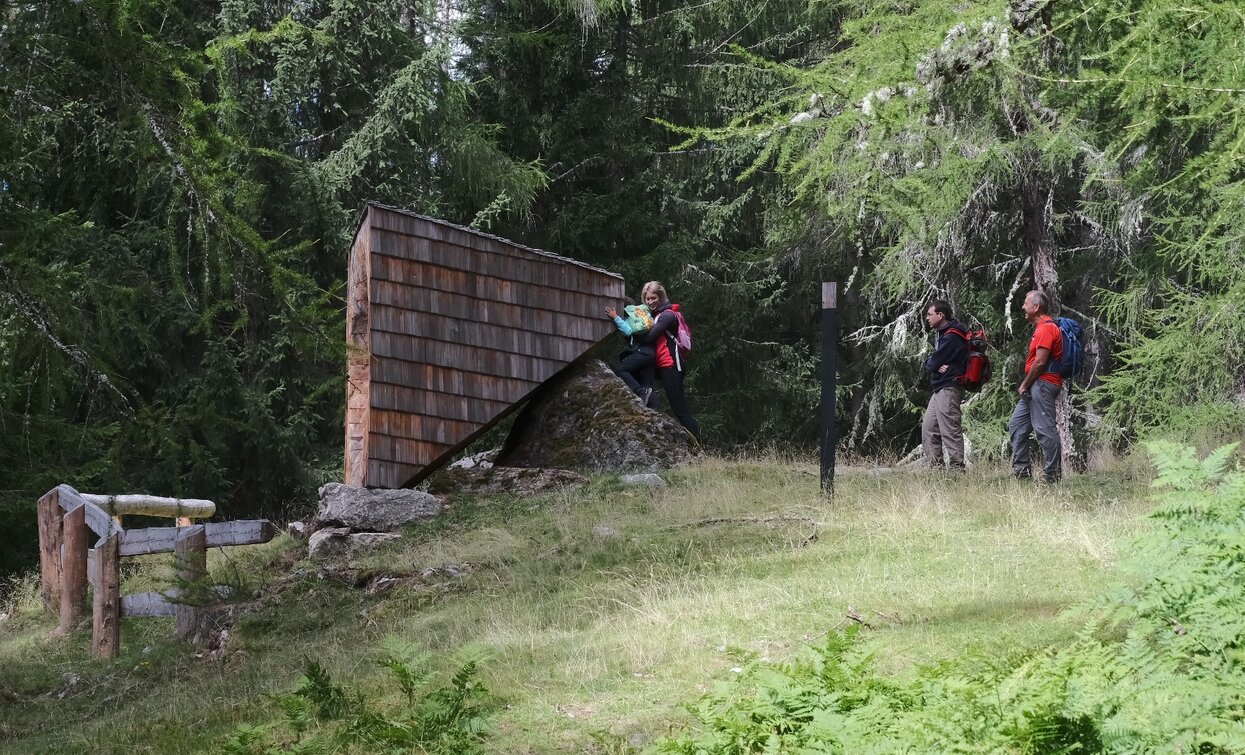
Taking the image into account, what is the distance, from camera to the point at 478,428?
525 inches

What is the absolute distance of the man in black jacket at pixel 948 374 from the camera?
11625 millimetres

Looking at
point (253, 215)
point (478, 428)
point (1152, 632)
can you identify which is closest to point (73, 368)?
point (478, 428)

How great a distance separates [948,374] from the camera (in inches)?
460

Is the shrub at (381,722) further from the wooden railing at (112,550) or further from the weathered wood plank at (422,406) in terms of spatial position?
the weathered wood plank at (422,406)

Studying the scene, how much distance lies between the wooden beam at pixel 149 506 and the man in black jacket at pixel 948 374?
650 centimetres

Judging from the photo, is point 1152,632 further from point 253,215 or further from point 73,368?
point 253,215

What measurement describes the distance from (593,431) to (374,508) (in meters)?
2.84

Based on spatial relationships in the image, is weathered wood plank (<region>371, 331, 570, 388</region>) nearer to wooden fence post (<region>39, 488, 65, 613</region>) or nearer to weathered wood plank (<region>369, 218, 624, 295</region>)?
weathered wood plank (<region>369, 218, 624, 295</region>)

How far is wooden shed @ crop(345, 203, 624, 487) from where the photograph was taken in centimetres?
1262

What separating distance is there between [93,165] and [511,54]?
A: 7134 millimetres

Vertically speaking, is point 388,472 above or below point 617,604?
above

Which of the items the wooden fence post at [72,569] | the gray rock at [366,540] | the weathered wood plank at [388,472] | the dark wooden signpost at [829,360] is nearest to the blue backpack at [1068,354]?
the dark wooden signpost at [829,360]

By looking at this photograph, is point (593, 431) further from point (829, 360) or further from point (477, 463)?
point (829, 360)

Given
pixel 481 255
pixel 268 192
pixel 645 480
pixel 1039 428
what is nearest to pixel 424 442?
pixel 481 255
